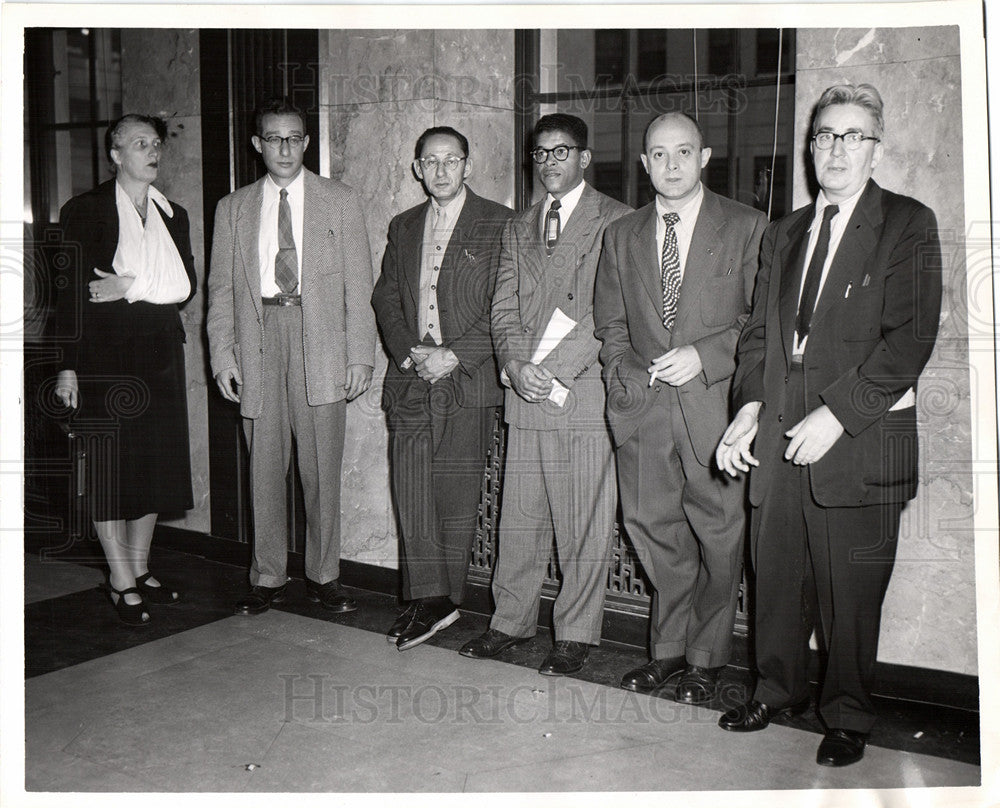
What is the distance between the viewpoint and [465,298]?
11.6 feet

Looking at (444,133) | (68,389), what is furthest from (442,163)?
(68,389)

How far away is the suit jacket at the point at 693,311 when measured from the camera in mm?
2939

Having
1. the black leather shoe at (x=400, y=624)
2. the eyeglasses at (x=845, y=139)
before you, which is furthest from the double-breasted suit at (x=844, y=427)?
the black leather shoe at (x=400, y=624)

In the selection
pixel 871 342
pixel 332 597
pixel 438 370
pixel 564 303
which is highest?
pixel 564 303

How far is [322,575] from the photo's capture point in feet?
12.8

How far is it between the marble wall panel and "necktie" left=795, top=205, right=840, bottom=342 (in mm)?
322

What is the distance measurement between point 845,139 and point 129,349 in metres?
2.66

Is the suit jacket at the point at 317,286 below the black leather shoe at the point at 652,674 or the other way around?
the other way around

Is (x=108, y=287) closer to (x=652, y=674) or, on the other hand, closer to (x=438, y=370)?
(x=438, y=370)

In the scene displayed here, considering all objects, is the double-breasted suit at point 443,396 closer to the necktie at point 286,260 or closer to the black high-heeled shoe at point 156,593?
the necktie at point 286,260

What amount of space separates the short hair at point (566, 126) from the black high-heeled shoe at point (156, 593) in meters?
2.36

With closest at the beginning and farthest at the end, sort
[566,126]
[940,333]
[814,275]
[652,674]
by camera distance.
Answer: [814,275] < [940,333] < [652,674] < [566,126]
